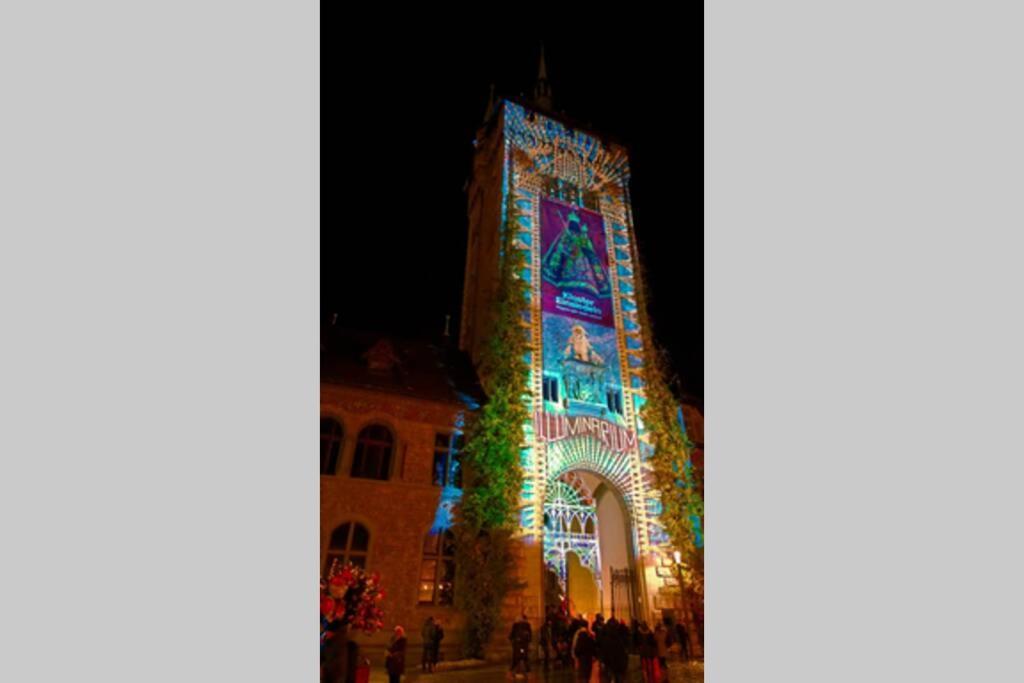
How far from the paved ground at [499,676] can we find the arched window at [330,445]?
4.51 metres

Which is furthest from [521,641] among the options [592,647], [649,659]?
[649,659]

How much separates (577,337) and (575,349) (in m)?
0.43

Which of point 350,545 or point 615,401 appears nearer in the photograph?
point 350,545

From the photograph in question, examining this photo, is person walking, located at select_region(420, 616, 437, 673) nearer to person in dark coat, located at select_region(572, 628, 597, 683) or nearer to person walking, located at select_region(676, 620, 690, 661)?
person in dark coat, located at select_region(572, 628, 597, 683)

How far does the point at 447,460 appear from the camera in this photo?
13.9 meters

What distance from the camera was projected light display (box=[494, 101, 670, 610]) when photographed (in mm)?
14641

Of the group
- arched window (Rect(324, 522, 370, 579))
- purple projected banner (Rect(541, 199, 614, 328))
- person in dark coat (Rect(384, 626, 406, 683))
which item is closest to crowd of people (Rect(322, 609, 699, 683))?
person in dark coat (Rect(384, 626, 406, 683))

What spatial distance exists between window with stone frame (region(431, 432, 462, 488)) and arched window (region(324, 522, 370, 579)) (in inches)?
80.5

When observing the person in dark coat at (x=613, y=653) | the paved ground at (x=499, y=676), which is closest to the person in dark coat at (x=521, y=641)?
the paved ground at (x=499, y=676)

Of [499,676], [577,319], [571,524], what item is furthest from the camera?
[577,319]

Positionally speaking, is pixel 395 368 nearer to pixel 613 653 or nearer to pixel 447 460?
pixel 447 460

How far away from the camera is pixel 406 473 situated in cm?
1304

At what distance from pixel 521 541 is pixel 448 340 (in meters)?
7.76

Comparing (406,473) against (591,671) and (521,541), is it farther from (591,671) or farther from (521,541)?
(591,671)
